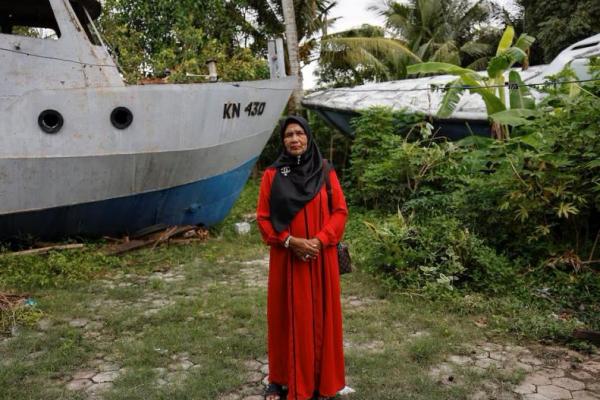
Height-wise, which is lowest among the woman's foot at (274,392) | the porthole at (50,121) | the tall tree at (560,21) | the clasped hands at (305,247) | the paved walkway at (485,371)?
the paved walkway at (485,371)

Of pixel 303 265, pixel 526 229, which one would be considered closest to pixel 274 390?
pixel 303 265

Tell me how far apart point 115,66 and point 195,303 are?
11.5 feet

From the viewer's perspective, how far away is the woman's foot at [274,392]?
3.03m

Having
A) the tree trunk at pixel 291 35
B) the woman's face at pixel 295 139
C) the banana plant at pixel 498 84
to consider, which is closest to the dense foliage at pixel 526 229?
the banana plant at pixel 498 84

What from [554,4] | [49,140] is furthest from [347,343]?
[554,4]

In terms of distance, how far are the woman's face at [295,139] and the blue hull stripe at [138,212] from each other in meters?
4.18

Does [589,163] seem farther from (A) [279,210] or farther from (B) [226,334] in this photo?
(B) [226,334]

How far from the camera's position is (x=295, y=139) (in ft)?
9.39

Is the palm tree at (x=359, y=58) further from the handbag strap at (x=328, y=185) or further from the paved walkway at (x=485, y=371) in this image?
the handbag strap at (x=328, y=185)

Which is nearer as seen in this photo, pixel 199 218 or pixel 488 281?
pixel 488 281

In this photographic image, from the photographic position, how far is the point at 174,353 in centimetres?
374

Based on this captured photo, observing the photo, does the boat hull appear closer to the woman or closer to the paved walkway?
the paved walkway

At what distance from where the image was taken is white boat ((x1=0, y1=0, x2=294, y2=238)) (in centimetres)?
571

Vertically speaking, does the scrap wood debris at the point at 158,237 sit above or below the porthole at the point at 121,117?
below
